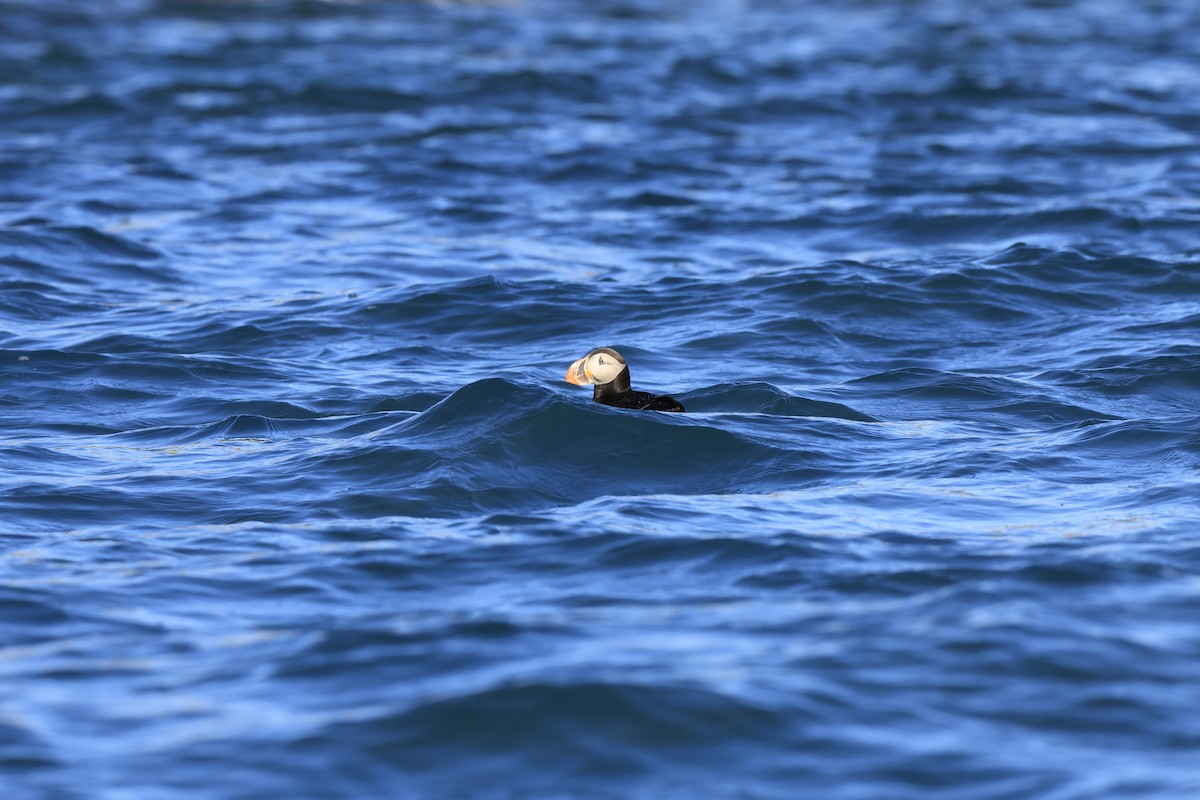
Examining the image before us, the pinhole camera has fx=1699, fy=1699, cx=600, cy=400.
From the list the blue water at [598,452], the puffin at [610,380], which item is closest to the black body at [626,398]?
the puffin at [610,380]

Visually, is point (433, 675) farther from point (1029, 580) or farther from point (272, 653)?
point (1029, 580)

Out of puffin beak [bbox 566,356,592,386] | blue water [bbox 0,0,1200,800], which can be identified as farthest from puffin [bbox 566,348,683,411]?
blue water [bbox 0,0,1200,800]

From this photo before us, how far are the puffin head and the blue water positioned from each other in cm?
34

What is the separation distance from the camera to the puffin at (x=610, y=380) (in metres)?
9.55

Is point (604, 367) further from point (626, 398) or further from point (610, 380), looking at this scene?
point (626, 398)

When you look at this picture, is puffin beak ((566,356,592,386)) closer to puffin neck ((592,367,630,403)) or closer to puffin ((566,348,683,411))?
puffin ((566,348,683,411))

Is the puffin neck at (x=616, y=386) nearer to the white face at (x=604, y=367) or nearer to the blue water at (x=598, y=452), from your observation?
the white face at (x=604, y=367)

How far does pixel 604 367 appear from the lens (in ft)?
31.8

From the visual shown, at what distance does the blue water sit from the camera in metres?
5.72

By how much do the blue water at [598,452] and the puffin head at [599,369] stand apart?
0.34 metres

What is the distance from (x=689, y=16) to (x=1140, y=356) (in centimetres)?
2514

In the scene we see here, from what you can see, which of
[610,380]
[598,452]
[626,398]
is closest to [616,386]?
[610,380]

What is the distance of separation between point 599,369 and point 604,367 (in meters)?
0.03

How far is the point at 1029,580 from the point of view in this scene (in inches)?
273
